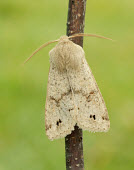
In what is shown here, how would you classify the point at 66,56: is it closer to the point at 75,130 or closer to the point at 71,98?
the point at 71,98

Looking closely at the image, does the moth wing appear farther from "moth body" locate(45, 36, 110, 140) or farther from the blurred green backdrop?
the blurred green backdrop

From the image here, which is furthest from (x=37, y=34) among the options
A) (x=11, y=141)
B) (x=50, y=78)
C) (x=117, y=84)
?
(x=50, y=78)

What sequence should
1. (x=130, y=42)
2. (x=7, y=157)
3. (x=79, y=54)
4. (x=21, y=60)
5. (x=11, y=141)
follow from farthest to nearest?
(x=130, y=42) → (x=21, y=60) → (x=11, y=141) → (x=7, y=157) → (x=79, y=54)

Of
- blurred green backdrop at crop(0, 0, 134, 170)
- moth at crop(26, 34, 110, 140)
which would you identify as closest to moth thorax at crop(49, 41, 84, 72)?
moth at crop(26, 34, 110, 140)

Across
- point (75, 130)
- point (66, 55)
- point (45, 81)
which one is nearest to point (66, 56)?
point (66, 55)

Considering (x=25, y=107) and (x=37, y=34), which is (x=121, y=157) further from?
(x=37, y=34)

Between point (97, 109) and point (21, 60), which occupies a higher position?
point (97, 109)

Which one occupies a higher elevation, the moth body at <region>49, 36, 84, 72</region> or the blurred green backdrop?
the moth body at <region>49, 36, 84, 72</region>
